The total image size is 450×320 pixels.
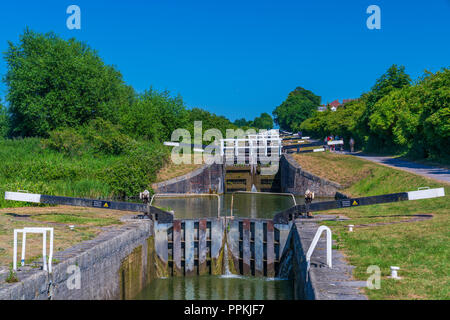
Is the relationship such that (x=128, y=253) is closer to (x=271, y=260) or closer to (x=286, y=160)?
(x=271, y=260)

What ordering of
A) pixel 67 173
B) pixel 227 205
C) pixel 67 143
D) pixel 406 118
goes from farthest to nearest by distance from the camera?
pixel 67 143
pixel 406 118
pixel 227 205
pixel 67 173

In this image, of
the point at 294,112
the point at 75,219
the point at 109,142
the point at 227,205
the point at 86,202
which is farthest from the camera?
the point at 294,112


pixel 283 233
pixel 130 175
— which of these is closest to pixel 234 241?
pixel 283 233

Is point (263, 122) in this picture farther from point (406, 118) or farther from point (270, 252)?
point (270, 252)

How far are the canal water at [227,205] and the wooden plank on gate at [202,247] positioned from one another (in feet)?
16.9

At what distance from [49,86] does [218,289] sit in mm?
26989

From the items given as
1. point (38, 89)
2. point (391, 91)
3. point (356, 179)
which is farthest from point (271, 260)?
point (391, 91)

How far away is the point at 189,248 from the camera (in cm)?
1288

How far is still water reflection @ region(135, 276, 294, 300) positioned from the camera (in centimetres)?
1105

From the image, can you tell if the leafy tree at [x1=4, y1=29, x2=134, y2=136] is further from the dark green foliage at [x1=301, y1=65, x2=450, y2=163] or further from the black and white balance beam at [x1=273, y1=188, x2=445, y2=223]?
the black and white balance beam at [x1=273, y1=188, x2=445, y2=223]

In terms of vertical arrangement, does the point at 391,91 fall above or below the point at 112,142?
above

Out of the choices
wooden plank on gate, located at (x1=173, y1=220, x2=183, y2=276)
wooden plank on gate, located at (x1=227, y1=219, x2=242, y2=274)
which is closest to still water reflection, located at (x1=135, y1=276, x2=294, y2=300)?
wooden plank on gate, located at (x1=173, y1=220, x2=183, y2=276)

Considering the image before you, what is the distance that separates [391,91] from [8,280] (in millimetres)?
35934

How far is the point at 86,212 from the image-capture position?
47.8ft
